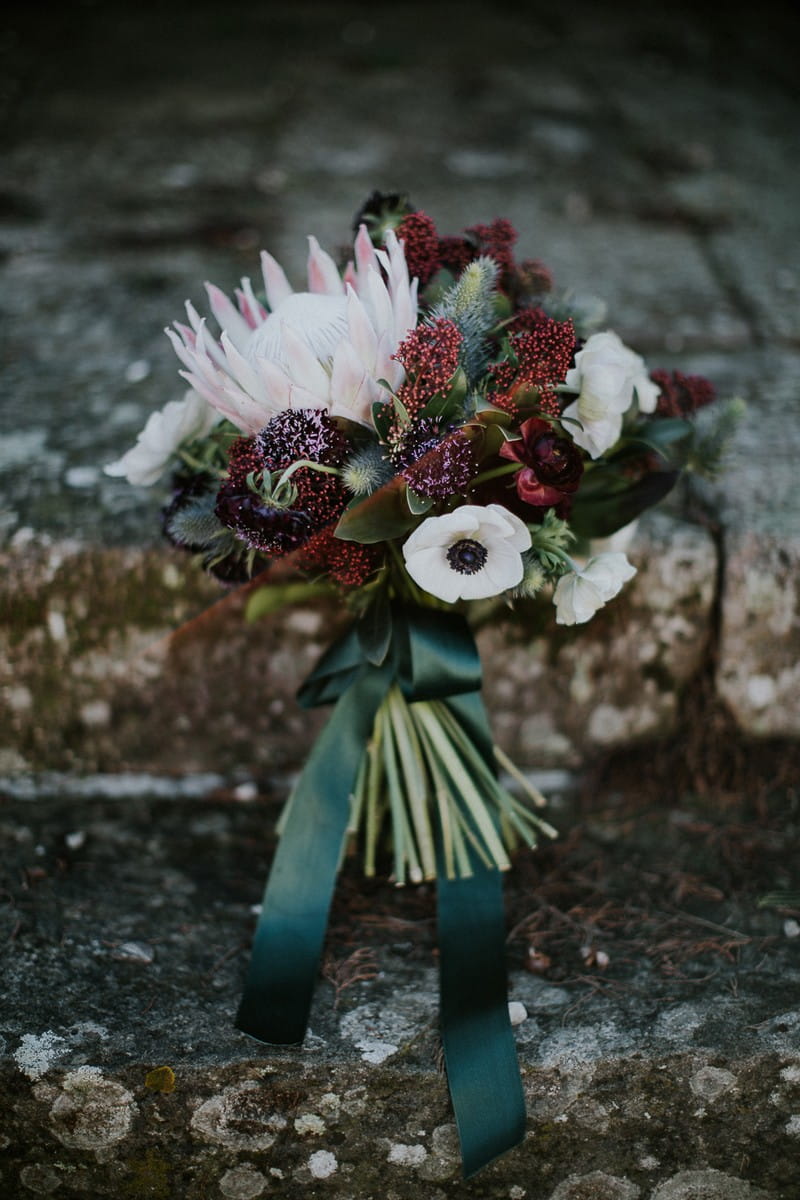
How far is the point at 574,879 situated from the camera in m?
1.74

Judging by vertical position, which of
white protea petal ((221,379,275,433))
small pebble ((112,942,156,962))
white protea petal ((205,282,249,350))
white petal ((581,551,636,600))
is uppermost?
white protea petal ((205,282,249,350))

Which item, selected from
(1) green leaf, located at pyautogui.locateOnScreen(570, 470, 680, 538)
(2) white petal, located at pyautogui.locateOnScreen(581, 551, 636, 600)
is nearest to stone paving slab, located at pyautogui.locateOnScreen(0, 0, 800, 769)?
(1) green leaf, located at pyautogui.locateOnScreen(570, 470, 680, 538)

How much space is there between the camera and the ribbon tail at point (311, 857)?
4.94 ft

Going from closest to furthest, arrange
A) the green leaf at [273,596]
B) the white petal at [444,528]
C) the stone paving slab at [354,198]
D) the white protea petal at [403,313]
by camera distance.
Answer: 1. the white petal at [444,528]
2. the white protea petal at [403,313]
3. the green leaf at [273,596]
4. the stone paving slab at [354,198]

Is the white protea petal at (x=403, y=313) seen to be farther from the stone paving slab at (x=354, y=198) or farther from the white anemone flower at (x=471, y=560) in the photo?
the stone paving slab at (x=354, y=198)

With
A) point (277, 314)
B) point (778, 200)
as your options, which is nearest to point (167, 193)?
point (778, 200)

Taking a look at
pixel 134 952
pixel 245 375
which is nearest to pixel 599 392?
pixel 245 375

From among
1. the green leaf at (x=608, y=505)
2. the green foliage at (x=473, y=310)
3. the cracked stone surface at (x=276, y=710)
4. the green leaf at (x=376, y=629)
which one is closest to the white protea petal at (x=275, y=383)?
the green foliage at (x=473, y=310)

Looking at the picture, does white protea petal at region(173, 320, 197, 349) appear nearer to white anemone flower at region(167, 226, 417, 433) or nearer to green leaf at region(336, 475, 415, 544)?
white anemone flower at region(167, 226, 417, 433)

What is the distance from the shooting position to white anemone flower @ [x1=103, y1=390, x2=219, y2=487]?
1.45 metres

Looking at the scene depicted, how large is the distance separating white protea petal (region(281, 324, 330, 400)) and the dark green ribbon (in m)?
0.39

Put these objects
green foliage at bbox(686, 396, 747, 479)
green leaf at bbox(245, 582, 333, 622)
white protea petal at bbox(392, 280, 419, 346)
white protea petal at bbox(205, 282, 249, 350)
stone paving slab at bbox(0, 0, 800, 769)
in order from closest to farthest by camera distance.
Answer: white protea petal at bbox(392, 280, 419, 346), white protea petal at bbox(205, 282, 249, 350), green foliage at bbox(686, 396, 747, 479), green leaf at bbox(245, 582, 333, 622), stone paving slab at bbox(0, 0, 800, 769)

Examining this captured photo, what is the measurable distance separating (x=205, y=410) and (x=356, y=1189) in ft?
3.72

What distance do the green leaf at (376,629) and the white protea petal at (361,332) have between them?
374 mm
